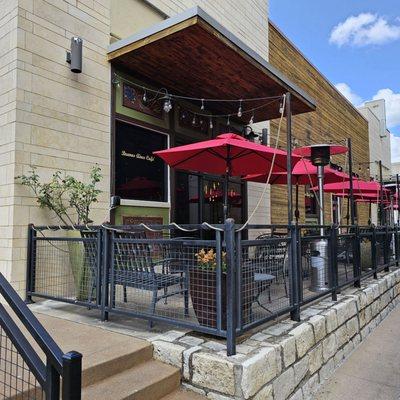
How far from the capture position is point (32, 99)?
4742mm

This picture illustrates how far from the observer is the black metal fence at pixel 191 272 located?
3.00 m

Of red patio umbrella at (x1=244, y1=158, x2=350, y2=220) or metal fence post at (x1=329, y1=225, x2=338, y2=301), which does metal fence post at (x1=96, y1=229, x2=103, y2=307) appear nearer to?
metal fence post at (x1=329, y1=225, x2=338, y2=301)

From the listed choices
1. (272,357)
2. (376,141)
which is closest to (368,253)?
(272,357)

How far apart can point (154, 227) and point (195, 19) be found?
2721mm

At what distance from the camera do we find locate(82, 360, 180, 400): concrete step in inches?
103

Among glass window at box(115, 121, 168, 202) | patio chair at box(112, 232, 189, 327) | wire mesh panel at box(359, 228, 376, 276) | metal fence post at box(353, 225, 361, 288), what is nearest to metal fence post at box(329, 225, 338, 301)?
metal fence post at box(353, 225, 361, 288)

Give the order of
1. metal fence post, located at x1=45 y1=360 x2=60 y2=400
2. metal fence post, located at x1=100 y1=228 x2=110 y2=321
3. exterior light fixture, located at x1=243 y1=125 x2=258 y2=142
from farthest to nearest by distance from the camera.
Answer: exterior light fixture, located at x1=243 y1=125 x2=258 y2=142
metal fence post, located at x1=100 y1=228 x2=110 y2=321
metal fence post, located at x1=45 y1=360 x2=60 y2=400

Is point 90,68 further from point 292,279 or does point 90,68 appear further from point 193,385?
point 193,385

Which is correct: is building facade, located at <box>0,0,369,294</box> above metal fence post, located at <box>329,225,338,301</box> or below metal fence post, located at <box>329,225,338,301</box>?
above

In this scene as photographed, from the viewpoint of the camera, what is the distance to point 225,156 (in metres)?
5.90

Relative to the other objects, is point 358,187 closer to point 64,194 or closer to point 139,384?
point 64,194

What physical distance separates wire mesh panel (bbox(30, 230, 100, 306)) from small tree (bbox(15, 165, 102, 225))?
287mm

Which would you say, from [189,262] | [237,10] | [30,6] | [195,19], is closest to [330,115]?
[237,10]

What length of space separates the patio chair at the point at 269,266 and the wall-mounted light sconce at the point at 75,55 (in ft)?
11.0
